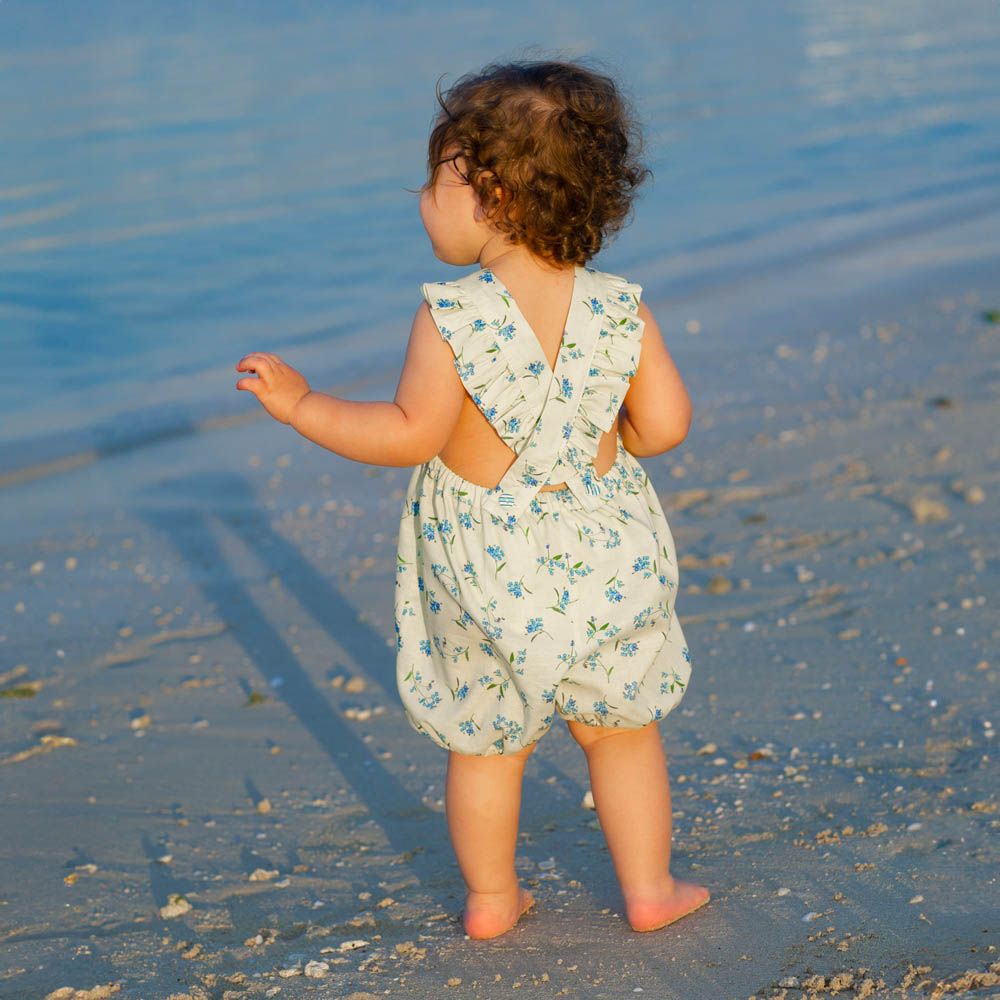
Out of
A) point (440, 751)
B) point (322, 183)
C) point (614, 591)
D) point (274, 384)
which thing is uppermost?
point (322, 183)

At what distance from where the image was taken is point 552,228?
2459 mm

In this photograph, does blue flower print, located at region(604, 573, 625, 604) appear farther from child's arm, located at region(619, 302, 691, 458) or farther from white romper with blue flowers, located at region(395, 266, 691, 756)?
A: child's arm, located at region(619, 302, 691, 458)

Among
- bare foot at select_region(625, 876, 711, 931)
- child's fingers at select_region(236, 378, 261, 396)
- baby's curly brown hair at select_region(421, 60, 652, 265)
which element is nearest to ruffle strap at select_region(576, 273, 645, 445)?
baby's curly brown hair at select_region(421, 60, 652, 265)

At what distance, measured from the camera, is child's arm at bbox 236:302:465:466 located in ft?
7.97

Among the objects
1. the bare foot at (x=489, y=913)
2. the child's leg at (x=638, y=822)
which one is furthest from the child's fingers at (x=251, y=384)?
the bare foot at (x=489, y=913)

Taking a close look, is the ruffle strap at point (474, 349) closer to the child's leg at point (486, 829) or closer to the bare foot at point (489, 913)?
the child's leg at point (486, 829)

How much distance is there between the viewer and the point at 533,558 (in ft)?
8.11

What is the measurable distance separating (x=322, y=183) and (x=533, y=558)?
1089 centimetres

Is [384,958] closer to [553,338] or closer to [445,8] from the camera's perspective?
[553,338]

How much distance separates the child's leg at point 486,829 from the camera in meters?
2.62

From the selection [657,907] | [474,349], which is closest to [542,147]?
[474,349]

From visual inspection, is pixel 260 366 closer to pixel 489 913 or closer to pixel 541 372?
pixel 541 372

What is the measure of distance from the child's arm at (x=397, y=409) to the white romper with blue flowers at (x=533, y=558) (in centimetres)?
4

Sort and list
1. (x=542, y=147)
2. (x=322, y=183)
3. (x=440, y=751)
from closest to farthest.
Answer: (x=542, y=147)
(x=440, y=751)
(x=322, y=183)
